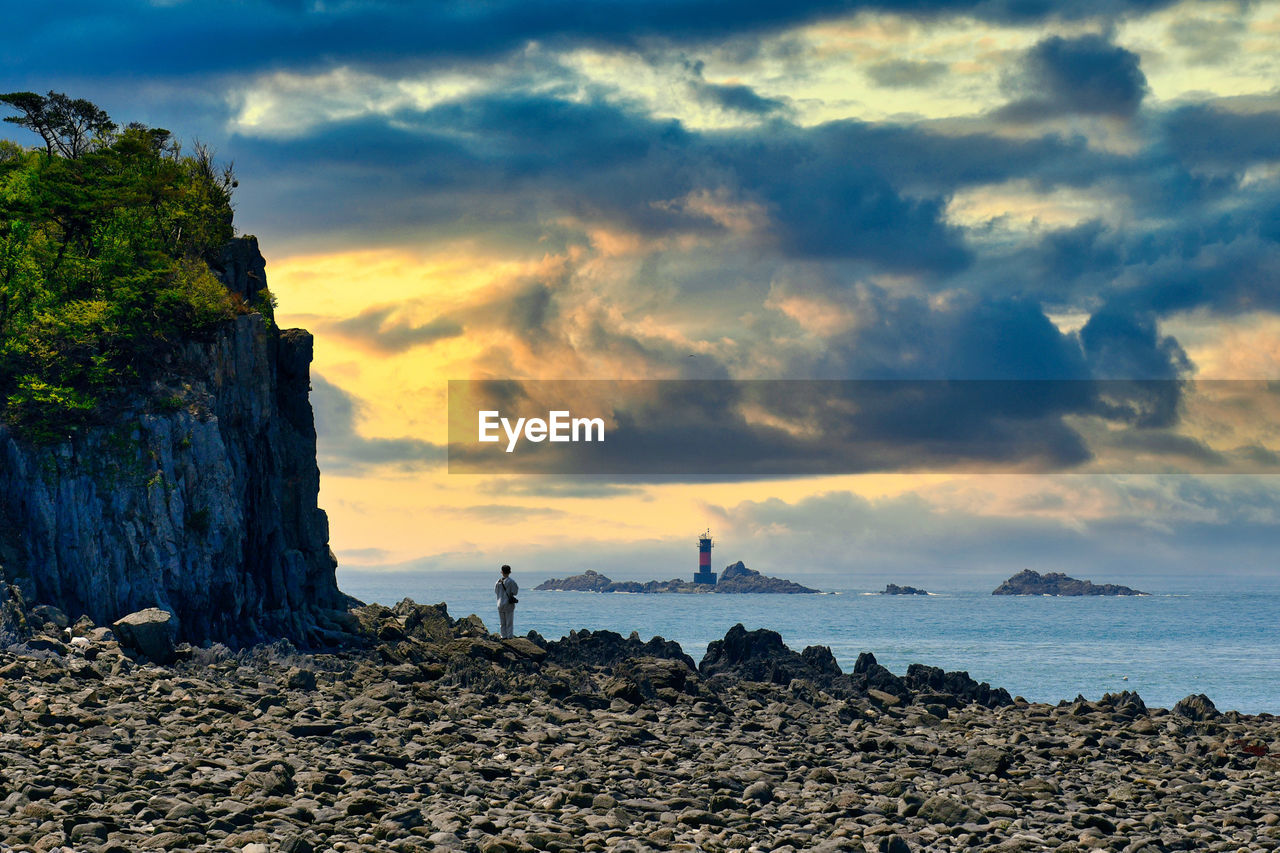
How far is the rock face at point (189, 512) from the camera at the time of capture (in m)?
38.2

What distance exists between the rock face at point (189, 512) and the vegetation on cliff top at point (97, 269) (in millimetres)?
1234

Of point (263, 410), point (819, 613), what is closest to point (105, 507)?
point (263, 410)

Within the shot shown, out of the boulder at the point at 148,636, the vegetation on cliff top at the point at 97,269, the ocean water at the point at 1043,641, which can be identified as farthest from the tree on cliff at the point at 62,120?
the ocean water at the point at 1043,641

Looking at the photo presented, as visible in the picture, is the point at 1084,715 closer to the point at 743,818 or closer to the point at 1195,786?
the point at 1195,786

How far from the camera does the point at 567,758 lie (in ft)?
86.4

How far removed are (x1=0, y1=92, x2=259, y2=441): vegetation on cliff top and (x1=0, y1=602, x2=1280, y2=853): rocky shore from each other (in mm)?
10016

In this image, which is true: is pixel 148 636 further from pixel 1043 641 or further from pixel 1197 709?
pixel 1043 641

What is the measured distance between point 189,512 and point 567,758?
2033 cm

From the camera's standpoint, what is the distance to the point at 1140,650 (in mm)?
95750

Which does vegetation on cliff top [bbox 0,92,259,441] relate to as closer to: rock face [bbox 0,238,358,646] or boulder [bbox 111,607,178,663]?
rock face [bbox 0,238,358,646]

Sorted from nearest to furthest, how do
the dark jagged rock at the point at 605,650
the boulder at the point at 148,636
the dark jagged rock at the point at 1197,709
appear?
the boulder at the point at 148,636, the dark jagged rock at the point at 1197,709, the dark jagged rock at the point at 605,650

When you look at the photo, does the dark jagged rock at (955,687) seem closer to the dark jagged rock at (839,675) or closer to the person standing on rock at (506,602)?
the dark jagged rock at (839,675)

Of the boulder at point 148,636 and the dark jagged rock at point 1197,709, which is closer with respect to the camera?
the boulder at point 148,636

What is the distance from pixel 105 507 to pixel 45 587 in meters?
3.04
